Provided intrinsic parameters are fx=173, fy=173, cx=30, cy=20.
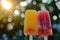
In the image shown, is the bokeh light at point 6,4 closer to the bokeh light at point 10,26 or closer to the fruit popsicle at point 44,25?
the bokeh light at point 10,26

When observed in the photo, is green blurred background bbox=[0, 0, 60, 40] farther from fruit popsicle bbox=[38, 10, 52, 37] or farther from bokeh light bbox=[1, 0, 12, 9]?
fruit popsicle bbox=[38, 10, 52, 37]

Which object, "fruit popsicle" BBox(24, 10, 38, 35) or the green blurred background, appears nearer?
"fruit popsicle" BBox(24, 10, 38, 35)

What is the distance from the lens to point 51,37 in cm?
182

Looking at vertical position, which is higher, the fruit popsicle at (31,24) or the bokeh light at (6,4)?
the bokeh light at (6,4)

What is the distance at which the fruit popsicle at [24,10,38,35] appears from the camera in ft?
4.41

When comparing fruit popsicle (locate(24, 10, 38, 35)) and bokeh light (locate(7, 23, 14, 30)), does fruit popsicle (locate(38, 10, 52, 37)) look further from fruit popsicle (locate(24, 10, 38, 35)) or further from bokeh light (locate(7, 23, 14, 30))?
bokeh light (locate(7, 23, 14, 30))

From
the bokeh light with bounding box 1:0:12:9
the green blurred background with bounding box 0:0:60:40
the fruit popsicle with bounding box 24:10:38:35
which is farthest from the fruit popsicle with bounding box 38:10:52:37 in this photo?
the bokeh light with bounding box 1:0:12:9

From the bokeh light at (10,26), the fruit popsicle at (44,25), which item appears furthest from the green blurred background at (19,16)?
the fruit popsicle at (44,25)

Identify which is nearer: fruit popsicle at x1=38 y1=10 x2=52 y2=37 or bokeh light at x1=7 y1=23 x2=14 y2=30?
fruit popsicle at x1=38 y1=10 x2=52 y2=37

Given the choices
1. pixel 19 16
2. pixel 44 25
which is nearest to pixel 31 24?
pixel 44 25

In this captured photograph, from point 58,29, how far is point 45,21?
48cm

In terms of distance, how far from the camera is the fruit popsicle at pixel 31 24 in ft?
4.41

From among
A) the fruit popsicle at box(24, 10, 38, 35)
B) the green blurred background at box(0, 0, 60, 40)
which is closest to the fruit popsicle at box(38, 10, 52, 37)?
the fruit popsicle at box(24, 10, 38, 35)

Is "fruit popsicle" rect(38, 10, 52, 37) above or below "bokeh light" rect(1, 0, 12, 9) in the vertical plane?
below
